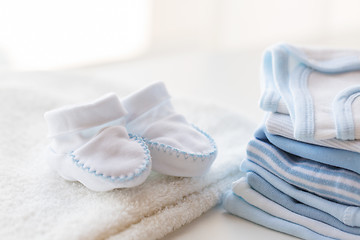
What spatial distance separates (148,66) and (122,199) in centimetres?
95

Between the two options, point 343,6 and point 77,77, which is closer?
point 77,77

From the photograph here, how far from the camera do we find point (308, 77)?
73 centimetres

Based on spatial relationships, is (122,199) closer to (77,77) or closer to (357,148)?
(357,148)

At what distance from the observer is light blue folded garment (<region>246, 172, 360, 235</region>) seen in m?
0.57

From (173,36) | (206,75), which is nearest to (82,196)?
(206,75)

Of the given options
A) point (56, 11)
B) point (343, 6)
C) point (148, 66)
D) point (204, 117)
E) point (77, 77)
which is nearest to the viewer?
point (204, 117)

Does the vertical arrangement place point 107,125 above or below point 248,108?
above

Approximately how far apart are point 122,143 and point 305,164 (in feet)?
0.82

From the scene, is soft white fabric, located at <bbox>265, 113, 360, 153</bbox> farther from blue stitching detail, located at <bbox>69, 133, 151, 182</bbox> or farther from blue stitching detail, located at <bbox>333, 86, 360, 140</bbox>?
blue stitching detail, located at <bbox>69, 133, 151, 182</bbox>

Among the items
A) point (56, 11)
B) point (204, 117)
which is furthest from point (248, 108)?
point (56, 11)

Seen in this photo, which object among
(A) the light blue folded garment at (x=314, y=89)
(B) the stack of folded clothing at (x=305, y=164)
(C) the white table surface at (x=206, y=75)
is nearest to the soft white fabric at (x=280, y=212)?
(B) the stack of folded clothing at (x=305, y=164)

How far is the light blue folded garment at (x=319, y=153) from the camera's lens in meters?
0.55

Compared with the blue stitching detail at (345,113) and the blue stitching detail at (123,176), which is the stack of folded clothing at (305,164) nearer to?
the blue stitching detail at (345,113)

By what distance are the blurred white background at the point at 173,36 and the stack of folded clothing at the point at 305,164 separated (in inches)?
17.6
